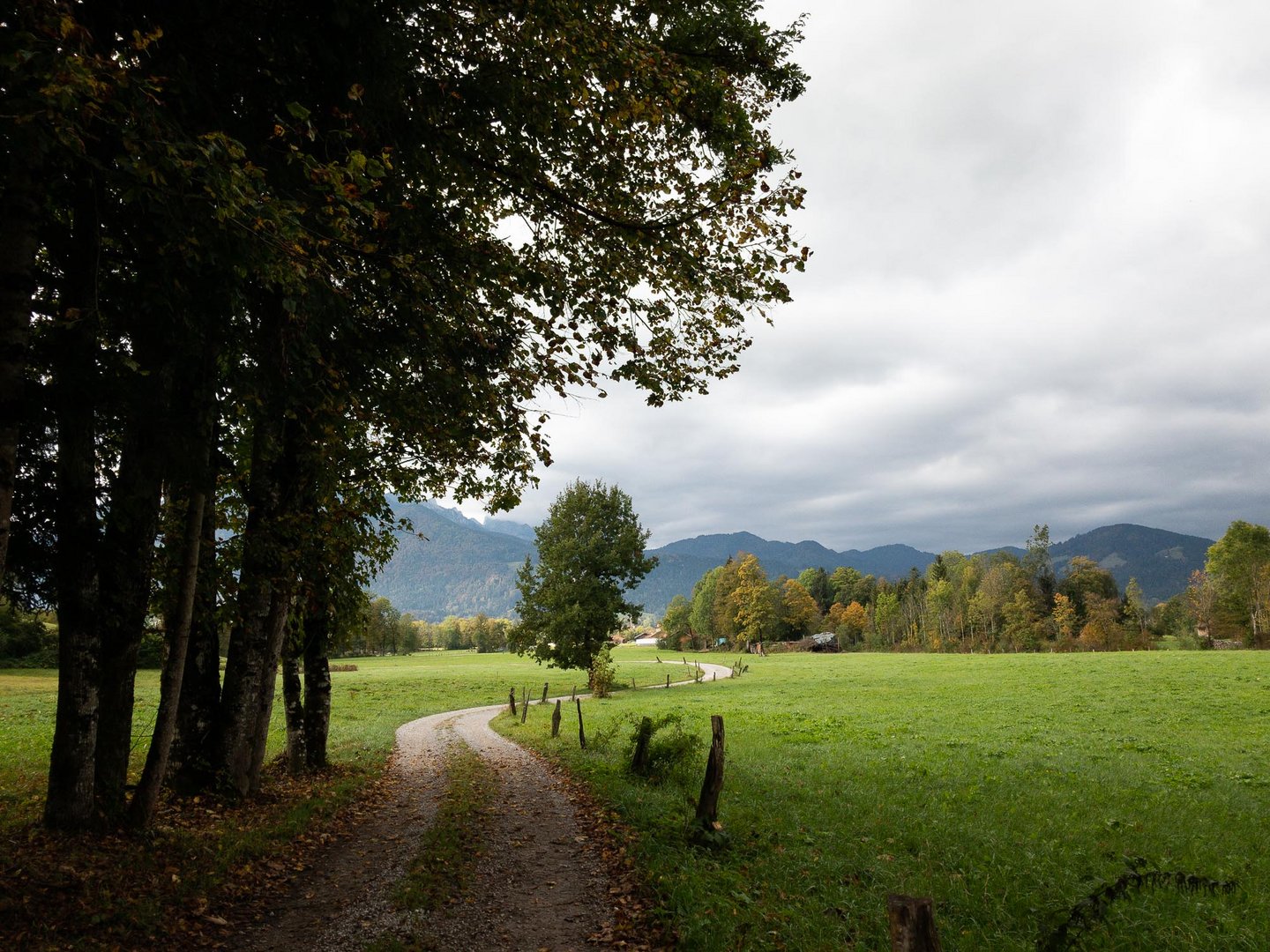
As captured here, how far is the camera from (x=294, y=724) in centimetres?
1561

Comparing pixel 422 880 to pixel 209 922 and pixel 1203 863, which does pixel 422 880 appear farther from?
pixel 1203 863

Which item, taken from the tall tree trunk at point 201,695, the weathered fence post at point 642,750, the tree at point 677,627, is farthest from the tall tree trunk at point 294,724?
the tree at point 677,627

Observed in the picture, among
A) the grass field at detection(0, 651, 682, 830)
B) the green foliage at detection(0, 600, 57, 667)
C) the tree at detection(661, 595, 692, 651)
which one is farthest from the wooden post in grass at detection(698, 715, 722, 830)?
the tree at detection(661, 595, 692, 651)

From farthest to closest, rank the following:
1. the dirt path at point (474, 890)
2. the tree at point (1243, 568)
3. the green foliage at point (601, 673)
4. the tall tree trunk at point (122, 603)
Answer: the tree at point (1243, 568) → the green foliage at point (601, 673) → the tall tree trunk at point (122, 603) → the dirt path at point (474, 890)

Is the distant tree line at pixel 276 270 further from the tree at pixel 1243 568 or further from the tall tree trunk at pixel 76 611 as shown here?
the tree at pixel 1243 568

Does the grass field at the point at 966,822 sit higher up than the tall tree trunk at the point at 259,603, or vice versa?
the tall tree trunk at the point at 259,603

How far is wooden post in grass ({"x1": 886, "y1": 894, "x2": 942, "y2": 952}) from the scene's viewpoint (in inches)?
153

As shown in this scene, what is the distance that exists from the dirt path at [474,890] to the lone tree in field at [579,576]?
93.2 ft

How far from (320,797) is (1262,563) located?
9717 cm

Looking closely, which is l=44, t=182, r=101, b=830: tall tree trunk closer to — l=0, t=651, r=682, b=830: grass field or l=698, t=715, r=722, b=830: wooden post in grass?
l=0, t=651, r=682, b=830: grass field

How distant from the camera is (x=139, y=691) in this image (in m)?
40.1

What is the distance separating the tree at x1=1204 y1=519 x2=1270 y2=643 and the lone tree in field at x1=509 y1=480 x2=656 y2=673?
219 feet

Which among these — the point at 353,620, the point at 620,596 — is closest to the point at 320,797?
the point at 353,620

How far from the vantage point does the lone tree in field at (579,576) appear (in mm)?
42031
